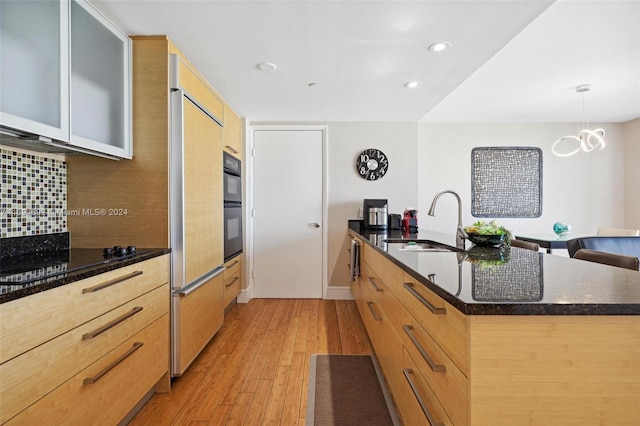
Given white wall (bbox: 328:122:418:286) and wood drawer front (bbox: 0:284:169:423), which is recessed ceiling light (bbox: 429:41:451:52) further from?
wood drawer front (bbox: 0:284:169:423)

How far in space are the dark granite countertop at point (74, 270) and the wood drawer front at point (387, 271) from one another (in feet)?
4.17

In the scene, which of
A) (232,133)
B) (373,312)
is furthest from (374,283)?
(232,133)

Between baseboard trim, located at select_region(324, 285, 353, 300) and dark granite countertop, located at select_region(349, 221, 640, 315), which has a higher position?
dark granite countertop, located at select_region(349, 221, 640, 315)

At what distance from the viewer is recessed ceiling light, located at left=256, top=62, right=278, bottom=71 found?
7.63 ft

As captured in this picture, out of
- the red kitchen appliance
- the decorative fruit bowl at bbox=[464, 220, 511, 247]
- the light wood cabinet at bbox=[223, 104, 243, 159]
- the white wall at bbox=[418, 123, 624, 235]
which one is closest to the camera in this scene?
the decorative fruit bowl at bbox=[464, 220, 511, 247]

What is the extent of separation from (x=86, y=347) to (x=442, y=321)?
1.31 metres

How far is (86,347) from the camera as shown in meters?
1.22

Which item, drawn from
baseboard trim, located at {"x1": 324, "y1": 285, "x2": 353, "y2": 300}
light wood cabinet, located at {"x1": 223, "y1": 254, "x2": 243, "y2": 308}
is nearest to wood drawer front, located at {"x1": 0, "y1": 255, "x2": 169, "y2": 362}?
light wood cabinet, located at {"x1": 223, "y1": 254, "x2": 243, "y2": 308}

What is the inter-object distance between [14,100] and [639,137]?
615cm

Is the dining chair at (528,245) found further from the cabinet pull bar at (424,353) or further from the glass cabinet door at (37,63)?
the glass cabinet door at (37,63)

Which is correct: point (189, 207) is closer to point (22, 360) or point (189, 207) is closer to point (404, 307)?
point (22, 360)

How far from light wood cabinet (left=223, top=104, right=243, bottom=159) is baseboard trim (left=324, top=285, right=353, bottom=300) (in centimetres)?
196

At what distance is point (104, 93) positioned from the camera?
1795 millimetres

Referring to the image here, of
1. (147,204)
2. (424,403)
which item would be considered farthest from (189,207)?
(424,403)
